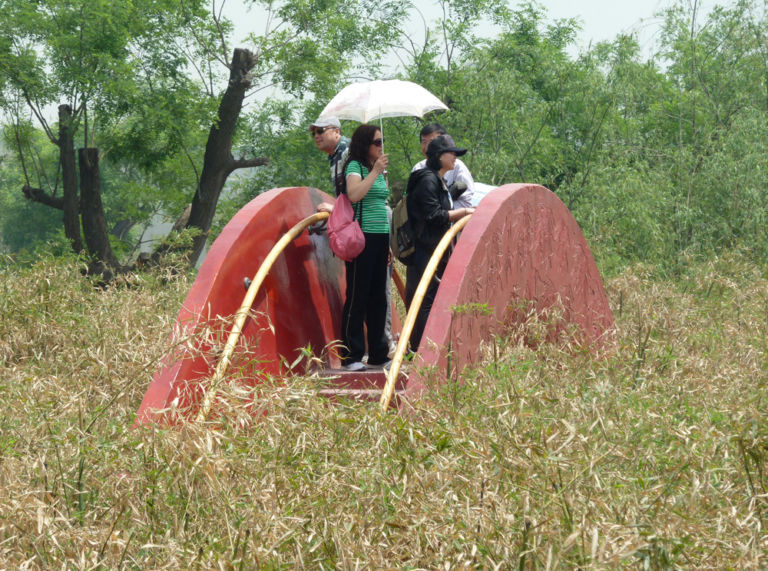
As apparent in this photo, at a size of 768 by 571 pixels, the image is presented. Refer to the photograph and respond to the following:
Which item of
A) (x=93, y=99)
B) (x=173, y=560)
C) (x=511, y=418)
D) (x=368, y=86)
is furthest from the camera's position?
(x=93, y=99)

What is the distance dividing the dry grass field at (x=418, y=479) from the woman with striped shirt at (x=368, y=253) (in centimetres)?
112

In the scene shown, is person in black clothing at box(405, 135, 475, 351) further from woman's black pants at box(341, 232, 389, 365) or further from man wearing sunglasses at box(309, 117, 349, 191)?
man wearing sunglasses at box(309, 117, 349, 191)

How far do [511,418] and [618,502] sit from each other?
691mm

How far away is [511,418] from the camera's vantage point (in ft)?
12.3

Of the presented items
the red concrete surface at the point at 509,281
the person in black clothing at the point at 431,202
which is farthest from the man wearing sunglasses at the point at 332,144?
the red concrete surface at the point at 509,281

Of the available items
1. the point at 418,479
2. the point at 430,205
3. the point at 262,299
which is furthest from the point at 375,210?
the point at 418,479

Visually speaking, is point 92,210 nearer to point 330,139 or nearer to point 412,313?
point 330,139

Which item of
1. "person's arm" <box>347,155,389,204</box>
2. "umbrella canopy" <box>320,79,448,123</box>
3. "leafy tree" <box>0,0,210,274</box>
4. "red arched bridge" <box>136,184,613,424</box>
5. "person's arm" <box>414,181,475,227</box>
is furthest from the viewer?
"leafy tree" <box>0,0,210,274</box>

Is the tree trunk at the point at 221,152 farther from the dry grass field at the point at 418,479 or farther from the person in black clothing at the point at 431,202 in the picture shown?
the dry grass field at the point at 418,479

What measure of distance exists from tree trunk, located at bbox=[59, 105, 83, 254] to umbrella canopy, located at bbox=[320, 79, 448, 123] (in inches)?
493

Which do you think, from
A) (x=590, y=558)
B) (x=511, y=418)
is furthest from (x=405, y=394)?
(x=590, y=558)

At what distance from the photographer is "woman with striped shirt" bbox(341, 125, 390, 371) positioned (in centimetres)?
562

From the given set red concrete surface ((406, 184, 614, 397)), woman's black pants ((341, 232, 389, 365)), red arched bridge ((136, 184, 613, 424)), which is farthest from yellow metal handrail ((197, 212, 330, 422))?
red concrete surface ((406, 184, 614, 397))

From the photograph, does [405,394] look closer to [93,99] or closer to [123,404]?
[123,404]
